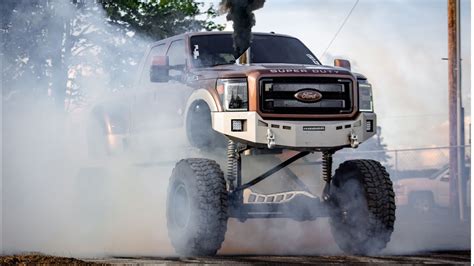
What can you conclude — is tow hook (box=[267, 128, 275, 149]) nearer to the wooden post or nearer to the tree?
the tree

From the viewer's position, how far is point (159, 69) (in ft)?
43.8

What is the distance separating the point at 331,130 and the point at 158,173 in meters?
2.73

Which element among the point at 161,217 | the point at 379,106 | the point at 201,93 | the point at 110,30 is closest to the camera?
the point at 201,93

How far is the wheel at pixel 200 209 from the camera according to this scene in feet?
40.2

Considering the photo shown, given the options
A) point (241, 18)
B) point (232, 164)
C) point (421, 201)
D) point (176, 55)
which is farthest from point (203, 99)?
point (421, 201)

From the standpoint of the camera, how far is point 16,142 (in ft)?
60.6

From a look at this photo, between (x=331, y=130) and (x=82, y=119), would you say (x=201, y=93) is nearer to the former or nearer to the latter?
(x=331, y=130)


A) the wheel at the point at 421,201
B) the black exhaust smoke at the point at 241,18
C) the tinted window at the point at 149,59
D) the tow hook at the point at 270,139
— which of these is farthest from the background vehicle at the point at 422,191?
the tow hook at the point at 270,139

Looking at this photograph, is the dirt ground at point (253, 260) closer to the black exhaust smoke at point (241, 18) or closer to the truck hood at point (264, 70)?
the truck hood at point (264, 70)

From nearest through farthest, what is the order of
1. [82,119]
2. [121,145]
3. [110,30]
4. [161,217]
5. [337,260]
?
[337,260]
[161,217]
[121,145]
[82,119]
[110,30]

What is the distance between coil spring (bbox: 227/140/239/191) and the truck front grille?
0.63 meters

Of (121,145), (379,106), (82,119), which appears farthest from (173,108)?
(379,106)

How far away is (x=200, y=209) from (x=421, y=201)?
1315 cm

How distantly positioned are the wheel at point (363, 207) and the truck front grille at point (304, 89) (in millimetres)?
805
